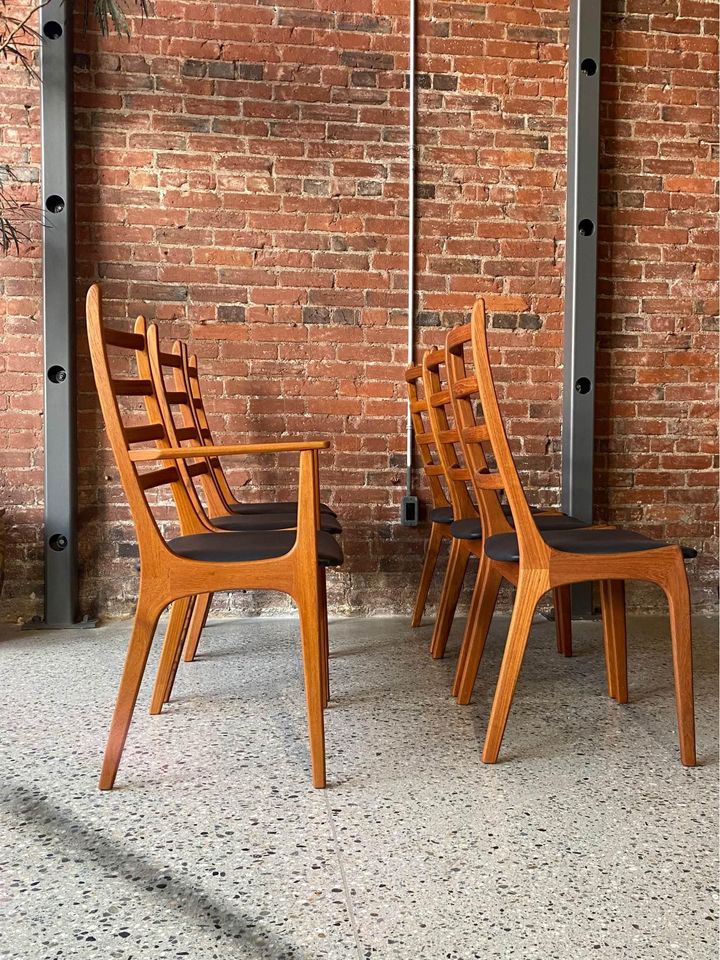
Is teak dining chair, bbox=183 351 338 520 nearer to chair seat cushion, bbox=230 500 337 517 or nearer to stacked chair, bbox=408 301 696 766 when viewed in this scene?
chair seat cushion, bbox=230 500 337 517

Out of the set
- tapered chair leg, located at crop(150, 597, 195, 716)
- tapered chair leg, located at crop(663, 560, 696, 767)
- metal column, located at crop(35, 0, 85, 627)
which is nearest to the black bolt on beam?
metal column, located at crop(35, 0, 85, 627)

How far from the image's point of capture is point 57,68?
129 inches

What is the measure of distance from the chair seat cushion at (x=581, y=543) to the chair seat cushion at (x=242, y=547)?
42 cm

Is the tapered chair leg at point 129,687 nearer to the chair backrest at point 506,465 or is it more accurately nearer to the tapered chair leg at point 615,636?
the chair backrest at point 506,465

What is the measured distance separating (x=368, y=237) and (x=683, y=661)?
7.61 feet

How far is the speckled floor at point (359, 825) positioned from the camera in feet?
4.36

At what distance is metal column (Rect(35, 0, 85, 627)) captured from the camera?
10.8 ft

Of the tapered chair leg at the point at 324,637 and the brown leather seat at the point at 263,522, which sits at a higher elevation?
the brown leather seat at the point at 263,522

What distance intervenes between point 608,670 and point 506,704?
26.9 inches

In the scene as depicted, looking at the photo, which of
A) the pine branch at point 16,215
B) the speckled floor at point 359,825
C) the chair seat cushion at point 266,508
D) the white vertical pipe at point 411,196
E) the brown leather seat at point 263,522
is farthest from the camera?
the white vertical pipe at point 411,196

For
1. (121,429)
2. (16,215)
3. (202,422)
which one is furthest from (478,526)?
(16,215)

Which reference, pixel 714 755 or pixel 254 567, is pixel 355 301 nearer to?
pixel 254 567

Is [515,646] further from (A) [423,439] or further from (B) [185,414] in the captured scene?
(B) [185,414]

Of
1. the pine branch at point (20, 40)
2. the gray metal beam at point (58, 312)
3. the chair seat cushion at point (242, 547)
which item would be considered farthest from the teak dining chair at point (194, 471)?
the pine branch at point (20, 40)
